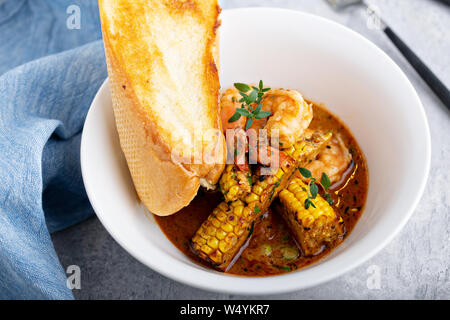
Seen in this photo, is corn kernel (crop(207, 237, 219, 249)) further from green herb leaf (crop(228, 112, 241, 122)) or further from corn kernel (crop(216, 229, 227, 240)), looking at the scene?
green herb leaf (crop(228, 112, 241, 122))

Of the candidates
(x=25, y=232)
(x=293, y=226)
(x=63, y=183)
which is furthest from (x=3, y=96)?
(x=293, y=226)

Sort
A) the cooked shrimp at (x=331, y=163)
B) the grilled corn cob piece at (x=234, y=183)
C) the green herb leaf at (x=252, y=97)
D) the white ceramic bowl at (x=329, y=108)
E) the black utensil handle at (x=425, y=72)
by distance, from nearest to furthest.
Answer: the white ceramic bowl at (x=329, y=108) → the grilled corn cob piece at (x=234, y=183) → the green herb leaf at (x=252, y=97) → the cooked shrimp at (x=331, y=163) → the black utensil handle at (x=425, y=72)

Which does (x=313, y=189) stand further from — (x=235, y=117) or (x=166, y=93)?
(x=166, y=93)

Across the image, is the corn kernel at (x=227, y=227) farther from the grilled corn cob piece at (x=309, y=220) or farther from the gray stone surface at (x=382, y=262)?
the gray stone surface at (x=382, y=262)

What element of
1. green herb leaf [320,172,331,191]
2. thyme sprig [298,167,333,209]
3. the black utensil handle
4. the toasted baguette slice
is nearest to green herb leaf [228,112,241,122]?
the toasted baguette slice

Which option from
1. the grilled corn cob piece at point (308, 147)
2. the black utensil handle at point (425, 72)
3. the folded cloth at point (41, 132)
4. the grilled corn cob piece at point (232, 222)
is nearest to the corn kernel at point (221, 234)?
the grilled corn cob piece at point (232, 222)

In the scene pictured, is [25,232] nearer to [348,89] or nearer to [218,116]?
[218,116]

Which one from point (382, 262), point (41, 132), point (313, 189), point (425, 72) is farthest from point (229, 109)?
point (425, 72)
